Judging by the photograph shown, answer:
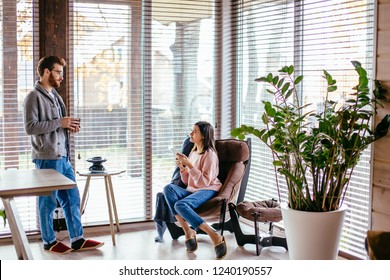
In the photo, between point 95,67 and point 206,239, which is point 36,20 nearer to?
point 95,67

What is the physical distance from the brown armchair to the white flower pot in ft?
2.65

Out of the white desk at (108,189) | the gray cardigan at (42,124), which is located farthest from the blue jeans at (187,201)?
the gray cardigan at (42,124)

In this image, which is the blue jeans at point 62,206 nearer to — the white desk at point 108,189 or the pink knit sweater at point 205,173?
the white desk at point 108,189

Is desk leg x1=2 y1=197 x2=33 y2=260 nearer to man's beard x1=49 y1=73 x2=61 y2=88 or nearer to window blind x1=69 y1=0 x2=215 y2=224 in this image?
man's beard x1=49 y1=73 x2=61 y2=88

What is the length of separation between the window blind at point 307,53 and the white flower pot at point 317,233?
0.31 meters

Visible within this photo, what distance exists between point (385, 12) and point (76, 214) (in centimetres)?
269

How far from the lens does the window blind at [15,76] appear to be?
5.23 m

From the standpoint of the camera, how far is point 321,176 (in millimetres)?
4770

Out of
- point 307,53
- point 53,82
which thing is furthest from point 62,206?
point 307,53

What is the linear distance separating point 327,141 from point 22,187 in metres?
1.93

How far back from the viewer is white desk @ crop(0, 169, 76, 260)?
12.0 feet

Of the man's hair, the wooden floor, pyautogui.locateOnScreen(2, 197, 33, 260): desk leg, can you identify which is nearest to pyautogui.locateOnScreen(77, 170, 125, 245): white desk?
the wooden floor

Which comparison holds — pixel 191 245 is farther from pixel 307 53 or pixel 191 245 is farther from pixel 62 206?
pixel 307 53

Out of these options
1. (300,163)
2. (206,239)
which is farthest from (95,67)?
(300,163)
